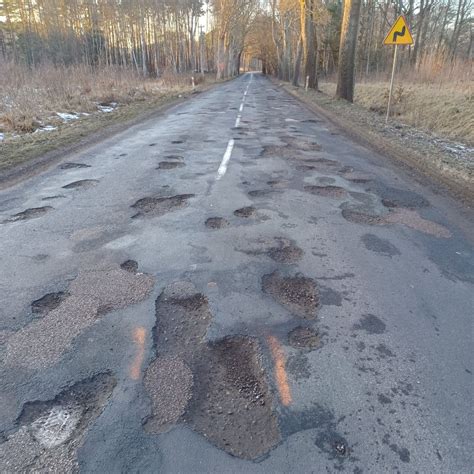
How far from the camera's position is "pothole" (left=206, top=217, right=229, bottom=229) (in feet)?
14.4

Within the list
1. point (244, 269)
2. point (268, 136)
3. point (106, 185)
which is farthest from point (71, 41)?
point (244, 269)

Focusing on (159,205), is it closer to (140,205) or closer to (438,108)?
(140,205)

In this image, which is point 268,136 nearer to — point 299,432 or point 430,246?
point 430,246

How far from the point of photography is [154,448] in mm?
1833

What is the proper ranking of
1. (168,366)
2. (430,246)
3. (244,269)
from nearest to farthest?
(168,366), (244,269), (430,246)

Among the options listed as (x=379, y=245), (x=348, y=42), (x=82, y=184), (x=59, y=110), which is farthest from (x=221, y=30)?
(x=379, y=245)

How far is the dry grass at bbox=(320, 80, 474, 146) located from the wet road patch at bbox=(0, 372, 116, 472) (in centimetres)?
1025

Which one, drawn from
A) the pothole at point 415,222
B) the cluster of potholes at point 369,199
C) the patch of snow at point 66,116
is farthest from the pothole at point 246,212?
the patch of snow at point 66,116

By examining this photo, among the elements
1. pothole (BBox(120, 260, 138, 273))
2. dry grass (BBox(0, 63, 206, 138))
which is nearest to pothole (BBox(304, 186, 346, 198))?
pothole (BBox(120, 260, 138, 273))

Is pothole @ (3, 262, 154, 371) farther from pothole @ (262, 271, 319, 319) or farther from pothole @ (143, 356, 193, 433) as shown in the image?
pothole @ (262, 271, 319, 319)

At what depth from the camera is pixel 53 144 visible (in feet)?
28.1

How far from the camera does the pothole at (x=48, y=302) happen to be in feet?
9.48

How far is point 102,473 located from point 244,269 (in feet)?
6.65

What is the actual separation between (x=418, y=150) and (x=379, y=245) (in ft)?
16.4
